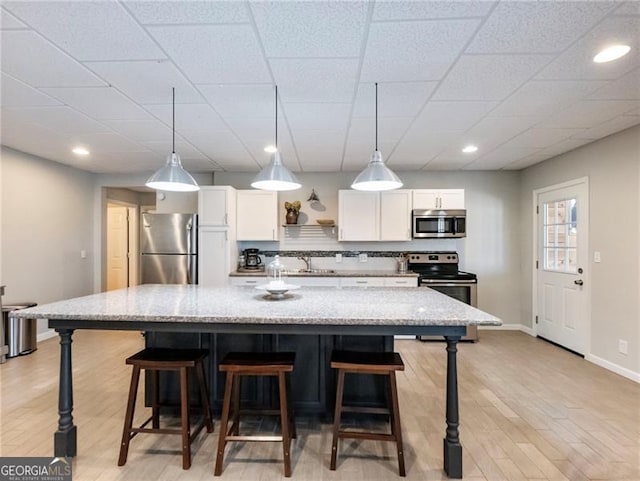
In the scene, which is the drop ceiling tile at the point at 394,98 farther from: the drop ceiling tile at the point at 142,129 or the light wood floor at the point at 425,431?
the light wood floor at the point at 425,431

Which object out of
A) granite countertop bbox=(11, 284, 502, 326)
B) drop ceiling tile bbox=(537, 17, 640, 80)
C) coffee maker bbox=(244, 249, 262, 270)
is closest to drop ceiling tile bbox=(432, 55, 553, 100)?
drop ceiling tile bbox=(537, 17, 640, 80)

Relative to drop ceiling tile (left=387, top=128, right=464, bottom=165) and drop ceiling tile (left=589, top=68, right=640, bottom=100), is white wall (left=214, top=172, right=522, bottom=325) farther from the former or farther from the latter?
drop ceiling tile (left=589, top=68, right=640, bottom=100)

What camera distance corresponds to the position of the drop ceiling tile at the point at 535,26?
5.51 feet

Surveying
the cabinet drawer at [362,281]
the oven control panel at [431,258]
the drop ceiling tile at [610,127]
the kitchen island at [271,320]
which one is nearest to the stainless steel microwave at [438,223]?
the oven control panel at [431,258]

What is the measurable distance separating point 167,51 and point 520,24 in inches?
74.8

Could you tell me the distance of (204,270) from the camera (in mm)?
4828

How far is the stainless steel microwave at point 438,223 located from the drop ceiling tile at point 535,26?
3035 mm

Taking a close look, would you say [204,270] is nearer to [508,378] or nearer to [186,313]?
[186,313]

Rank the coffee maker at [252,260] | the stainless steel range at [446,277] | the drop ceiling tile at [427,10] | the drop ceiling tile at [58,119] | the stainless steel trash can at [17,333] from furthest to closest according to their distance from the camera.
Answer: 1. the coffee maker at [252,260]
2. the stainless steel range at [446,277]
3. the stainless steel trash can at [17,333]
4. the drop ceiling tile at [58,119]
5. the drop ceiling tile at [427,10]

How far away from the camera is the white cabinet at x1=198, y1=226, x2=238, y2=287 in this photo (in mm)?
4824

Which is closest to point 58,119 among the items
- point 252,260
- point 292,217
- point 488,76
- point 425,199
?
point 252,260

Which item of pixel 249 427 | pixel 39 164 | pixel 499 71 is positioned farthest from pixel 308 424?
pixel 39 164

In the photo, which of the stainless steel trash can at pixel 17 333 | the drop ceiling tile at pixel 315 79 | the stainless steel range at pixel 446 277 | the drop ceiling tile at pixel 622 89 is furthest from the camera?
the stainless steel range at pixel 446 277

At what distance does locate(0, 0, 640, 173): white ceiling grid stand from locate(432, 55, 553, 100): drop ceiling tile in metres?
0.01
